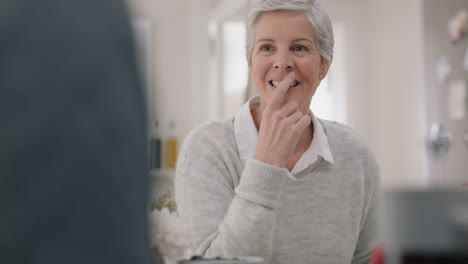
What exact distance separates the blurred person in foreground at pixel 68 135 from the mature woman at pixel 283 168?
0.82 metres

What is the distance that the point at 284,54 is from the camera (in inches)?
52.3

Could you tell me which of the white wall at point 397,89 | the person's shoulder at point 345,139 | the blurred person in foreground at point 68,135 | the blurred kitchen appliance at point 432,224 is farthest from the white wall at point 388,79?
the blurred person in foreground at point 68,135

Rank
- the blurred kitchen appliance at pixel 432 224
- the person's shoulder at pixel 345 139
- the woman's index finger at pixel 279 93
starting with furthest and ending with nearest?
the person's shoulder at pixel 345 139, the woman's index finger at pixel 279 93, the blurred kitchen appliance at pixel 432 224

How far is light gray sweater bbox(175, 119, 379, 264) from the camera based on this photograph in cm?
106

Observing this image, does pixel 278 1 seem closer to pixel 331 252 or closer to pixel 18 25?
pixel 331 252

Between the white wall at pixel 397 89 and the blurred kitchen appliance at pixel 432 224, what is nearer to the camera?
the blurred kitchen appliance at pixel 432 224

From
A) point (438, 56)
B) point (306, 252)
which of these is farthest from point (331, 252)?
point (438, 56)

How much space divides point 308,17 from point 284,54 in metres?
0.11

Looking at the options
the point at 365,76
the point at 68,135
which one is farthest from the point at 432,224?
the point at 365,76

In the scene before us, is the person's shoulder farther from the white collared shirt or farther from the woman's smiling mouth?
the woman's smiling mouth

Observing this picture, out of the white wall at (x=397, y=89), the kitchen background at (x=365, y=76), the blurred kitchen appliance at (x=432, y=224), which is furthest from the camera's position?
the white wall at (x=397, y=89)

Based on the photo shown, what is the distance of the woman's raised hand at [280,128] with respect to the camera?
3.73ft

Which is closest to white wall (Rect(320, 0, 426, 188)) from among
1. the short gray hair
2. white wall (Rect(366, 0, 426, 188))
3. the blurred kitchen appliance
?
white wall (Rect(366, 0, 426, 188))

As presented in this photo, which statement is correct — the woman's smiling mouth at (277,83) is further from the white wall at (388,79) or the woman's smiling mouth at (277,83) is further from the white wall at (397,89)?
the white wall at (388,79)
